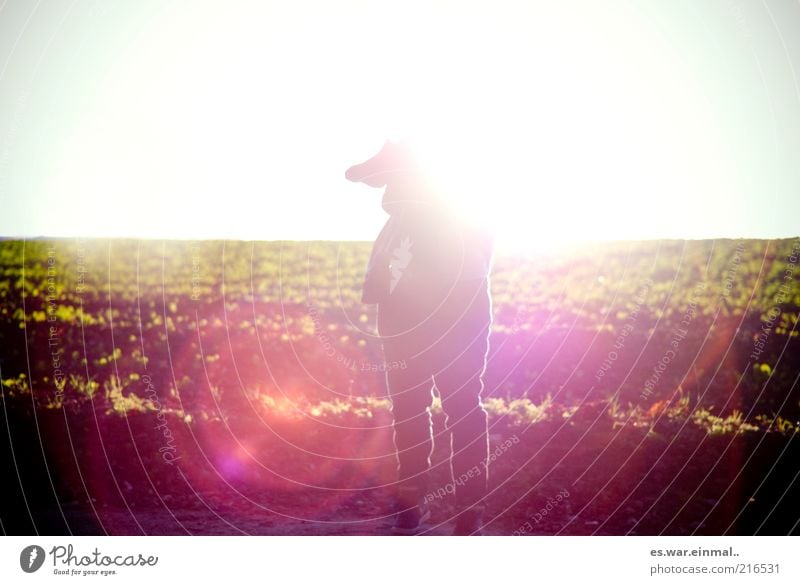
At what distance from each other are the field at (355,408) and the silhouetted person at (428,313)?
1.18ft

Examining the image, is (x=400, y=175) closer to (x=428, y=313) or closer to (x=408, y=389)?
(x=428, y=313)

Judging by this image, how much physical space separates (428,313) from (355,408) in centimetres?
362

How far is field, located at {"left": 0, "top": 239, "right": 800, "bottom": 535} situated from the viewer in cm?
644

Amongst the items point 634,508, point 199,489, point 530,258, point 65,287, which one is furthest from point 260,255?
point 634,508

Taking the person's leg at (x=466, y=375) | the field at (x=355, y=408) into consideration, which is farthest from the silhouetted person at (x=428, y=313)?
the field at (x=355, y=408)

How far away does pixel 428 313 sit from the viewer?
5809mm

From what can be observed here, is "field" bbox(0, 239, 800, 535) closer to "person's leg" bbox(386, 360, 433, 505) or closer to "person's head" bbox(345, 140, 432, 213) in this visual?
"person's leg" bbox(386, 360, 433, 505)

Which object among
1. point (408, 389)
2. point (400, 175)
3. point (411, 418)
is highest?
point (400, 175)

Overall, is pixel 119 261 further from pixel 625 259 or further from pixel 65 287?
pixel 625 259

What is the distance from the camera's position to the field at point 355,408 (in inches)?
254

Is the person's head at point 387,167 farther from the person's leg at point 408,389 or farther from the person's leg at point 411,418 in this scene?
the person's leg at point 411,418
